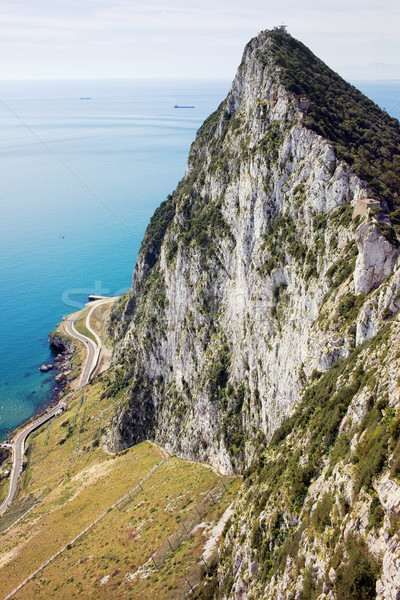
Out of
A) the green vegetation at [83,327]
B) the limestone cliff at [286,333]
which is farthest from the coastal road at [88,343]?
the limestone cliff at [286,333]

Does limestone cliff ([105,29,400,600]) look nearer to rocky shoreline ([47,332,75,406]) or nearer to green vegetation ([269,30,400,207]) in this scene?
green vegetation ([269,30,400,207])

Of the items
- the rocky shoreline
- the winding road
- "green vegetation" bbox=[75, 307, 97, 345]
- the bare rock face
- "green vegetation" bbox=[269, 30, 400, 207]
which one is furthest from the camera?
"green vegetation" bbox=[75, 307, 97, 345]

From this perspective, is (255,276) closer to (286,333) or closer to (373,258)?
(286,333)

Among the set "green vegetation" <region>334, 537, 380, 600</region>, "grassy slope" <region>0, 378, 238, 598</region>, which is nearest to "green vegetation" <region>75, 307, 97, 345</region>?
"grassy slope" <region>0, 378, 238, 598</region>

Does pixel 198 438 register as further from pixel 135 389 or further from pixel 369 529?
pixel 369 529

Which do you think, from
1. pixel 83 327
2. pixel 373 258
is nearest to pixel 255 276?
pixel 373 258

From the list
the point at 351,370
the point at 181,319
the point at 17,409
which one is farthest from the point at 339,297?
the point at 17,409
